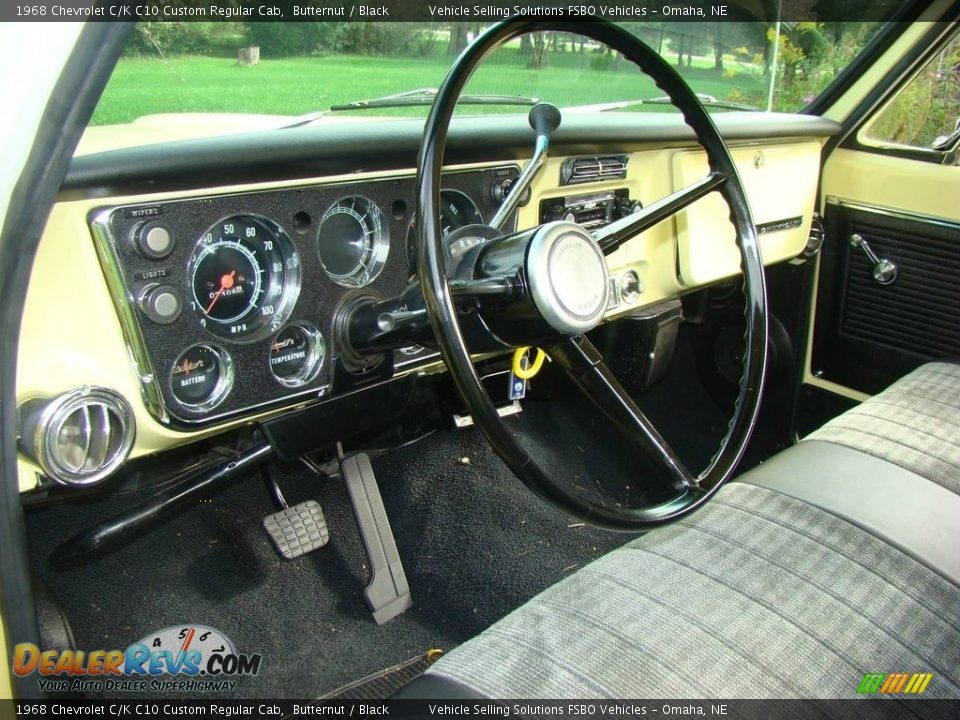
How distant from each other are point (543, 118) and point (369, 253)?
1.45 ft

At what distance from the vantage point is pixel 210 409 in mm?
1464

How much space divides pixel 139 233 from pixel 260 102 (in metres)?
0.45

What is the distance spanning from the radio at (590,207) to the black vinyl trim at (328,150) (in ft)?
0.40

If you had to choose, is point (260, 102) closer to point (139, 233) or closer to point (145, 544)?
point (139, 233)

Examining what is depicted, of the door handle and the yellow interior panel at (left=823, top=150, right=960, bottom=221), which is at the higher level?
the yellow interior panel at (left=823, top=150, right=960, bottom=221)

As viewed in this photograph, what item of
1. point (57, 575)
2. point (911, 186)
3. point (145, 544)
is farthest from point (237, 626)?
point (911, 186)

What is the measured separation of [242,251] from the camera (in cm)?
146

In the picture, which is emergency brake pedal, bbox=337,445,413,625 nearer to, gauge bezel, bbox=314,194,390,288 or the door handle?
gauge bezel, bbox=314,194,390,288

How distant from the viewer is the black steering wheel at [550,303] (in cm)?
111

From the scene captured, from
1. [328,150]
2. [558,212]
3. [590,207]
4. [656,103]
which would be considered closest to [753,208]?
[656,103]

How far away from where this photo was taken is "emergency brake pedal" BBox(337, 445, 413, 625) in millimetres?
2064

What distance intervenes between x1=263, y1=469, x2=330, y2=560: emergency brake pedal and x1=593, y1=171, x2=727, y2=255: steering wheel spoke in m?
1.13

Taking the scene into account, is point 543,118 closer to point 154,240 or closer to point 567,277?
point 567,277
